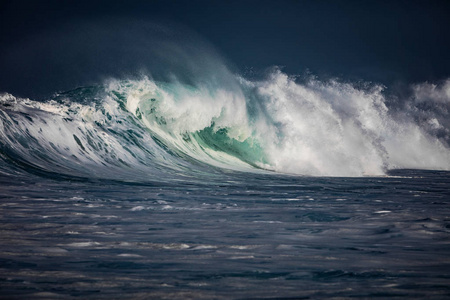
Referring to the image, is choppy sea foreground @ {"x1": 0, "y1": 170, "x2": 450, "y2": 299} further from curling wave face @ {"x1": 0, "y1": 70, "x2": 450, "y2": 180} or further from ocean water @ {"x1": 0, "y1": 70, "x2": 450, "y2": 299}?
curling wave face @ {"x1": 0, "y1": 70, "x2": 450, "y2": 180}

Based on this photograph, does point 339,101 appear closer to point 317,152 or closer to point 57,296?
point 317,152

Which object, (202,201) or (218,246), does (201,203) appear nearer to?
(202,201)

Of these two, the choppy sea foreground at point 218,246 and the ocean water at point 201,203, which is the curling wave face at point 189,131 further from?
the choppy sea foreground at point 218,246

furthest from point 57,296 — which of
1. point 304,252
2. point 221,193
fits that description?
point 221,193

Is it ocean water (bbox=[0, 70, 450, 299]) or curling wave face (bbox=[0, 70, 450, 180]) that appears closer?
ocean water (bbox=[0, 70, 450, 299])

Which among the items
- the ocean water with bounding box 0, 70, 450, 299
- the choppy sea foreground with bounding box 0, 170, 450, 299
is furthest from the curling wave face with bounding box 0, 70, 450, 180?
the choppy sea foreground with bounding box 0, 170, 450, 299

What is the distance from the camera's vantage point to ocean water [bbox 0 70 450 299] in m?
3.27

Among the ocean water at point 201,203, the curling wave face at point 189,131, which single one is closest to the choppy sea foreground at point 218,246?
the ocean water at point 201,203

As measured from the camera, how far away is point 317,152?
53.5 feet

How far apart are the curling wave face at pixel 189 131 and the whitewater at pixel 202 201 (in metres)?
0.05

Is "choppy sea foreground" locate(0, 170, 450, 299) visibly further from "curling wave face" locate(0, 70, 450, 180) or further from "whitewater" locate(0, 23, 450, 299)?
"curling wave face" locate(0, 70, 450, 180)

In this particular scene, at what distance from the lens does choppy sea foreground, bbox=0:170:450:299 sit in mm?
3078

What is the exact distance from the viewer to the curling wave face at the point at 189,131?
12.0 meters

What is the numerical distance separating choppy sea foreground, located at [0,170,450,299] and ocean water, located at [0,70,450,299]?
0.02 metres
